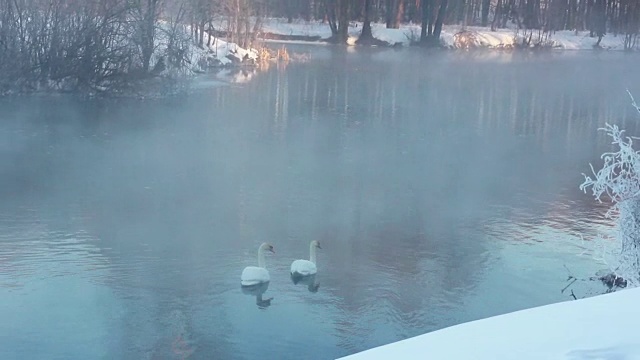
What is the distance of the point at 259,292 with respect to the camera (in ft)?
27.2

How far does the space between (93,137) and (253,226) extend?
5985mm

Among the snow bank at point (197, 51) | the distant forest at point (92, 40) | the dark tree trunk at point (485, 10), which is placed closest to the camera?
the distant forest at point (92, 40)

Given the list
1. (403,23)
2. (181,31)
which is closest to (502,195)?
(181,31)

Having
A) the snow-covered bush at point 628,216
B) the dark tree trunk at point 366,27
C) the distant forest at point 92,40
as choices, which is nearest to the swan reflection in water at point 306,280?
the snow-covered bush at point 628,216

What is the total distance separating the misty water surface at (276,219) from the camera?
7.59 metres

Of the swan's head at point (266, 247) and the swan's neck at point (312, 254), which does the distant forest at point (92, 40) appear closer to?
the swan's head at point (266, 247)

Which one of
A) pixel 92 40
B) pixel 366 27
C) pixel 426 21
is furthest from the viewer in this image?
pixel 426 21

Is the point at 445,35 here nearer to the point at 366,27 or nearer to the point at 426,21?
the point at 426,21

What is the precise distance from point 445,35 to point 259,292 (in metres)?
34.9

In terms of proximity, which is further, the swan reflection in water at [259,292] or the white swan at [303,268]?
the white swan at [303,268]

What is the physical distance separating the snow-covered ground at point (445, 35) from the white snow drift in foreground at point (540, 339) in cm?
3610

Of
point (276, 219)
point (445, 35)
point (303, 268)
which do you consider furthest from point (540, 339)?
point (445, 35)

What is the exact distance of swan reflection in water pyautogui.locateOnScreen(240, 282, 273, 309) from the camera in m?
8.07

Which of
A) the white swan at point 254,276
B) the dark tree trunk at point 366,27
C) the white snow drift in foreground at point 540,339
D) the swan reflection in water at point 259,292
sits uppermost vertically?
the white snow drift in foreground at point 540,339
